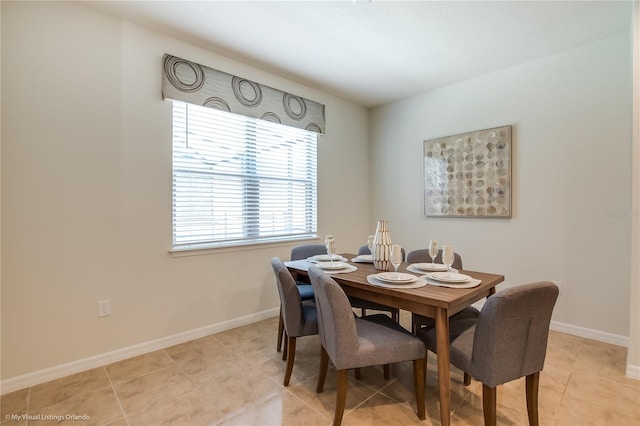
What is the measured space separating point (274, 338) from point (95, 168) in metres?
1.97

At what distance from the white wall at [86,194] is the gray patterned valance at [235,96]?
11 cm

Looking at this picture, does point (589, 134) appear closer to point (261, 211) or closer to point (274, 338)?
point (261, 211)

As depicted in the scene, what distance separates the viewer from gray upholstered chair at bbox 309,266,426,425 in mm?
1516

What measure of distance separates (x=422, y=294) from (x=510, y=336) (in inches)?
16.1

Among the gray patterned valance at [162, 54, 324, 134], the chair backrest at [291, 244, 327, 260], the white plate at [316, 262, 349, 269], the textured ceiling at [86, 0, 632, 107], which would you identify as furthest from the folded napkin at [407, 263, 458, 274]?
the gray patterned valance at [162, 54, 324, 134]

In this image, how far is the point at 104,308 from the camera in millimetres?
2244

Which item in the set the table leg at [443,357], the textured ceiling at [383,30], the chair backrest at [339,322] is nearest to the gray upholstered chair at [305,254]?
the chair backrest at [339,322]

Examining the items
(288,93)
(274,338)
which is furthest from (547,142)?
(274,338)

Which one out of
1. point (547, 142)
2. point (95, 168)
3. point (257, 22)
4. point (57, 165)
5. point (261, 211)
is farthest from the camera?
point (261, 211)

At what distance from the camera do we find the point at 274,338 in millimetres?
2682

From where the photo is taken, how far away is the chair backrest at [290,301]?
6.19 feet

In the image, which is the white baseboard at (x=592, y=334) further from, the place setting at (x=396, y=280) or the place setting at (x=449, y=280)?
the place setting at (x=396, y=280)

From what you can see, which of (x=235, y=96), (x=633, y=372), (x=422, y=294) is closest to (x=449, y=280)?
(x=422, y=294)

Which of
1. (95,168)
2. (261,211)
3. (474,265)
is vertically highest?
(95,168)
